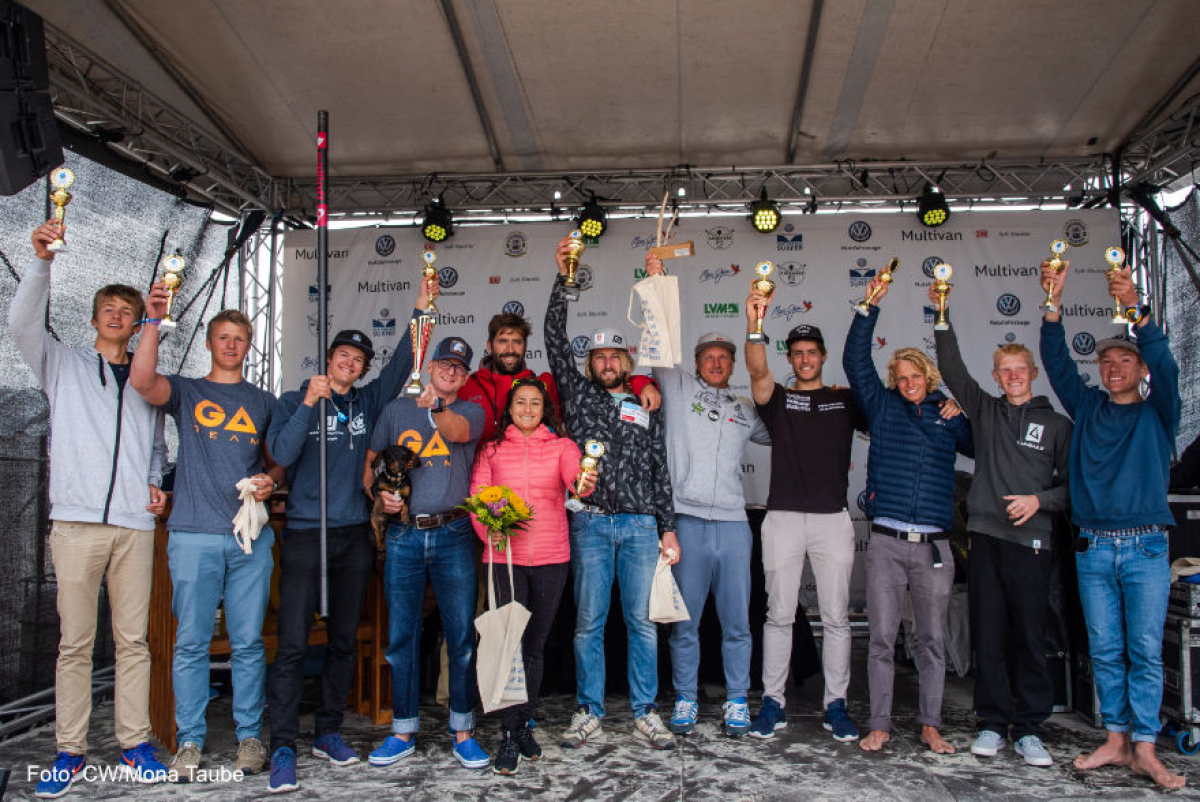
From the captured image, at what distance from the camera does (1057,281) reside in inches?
143

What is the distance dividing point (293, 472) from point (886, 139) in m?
4.88

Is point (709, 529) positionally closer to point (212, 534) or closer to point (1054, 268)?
point (1054, 268)

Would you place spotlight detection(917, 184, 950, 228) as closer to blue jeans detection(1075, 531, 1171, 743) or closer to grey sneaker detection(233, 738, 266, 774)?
blue jeans detection(1075, 531, 1171, 743)

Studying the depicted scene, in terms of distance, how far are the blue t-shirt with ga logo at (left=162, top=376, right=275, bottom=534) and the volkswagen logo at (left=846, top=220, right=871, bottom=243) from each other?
4942 mm

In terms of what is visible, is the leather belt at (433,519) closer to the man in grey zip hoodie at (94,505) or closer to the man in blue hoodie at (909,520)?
the man in grey zip hoodie at (94,505)

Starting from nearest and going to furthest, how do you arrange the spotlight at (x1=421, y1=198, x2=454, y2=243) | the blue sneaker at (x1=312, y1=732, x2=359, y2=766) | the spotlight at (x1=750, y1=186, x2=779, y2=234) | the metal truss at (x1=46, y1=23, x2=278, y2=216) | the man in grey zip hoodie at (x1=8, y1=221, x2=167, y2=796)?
the man in grey zip hoodie at (x1=8, y1=221, x2=167, y2=796) → the blue sneaker at (x1=312, y1=732, x2=359, y2=766) → the metal truss at (x1=46, y1=23, x2=278, y2=216) → the spotlight at (x1=750, y1=186, x2=779, y2=234) → the spotlight at (x1=421, y1=198, x2=454, y2=243)

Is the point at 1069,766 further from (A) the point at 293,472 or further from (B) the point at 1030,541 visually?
(A) the point at 293,472

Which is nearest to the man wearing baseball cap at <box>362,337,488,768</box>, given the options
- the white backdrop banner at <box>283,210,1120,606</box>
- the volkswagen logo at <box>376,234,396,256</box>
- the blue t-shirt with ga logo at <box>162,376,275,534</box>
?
the blue t-shirt with ga logo at <box>162,376,275,534</box>

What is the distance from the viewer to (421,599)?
3.53 m

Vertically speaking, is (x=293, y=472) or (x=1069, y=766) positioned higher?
(x=293, y=472)

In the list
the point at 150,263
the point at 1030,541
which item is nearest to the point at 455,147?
the point at 150,263

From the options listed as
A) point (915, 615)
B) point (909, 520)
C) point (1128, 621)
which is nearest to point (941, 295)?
point (909, 520)

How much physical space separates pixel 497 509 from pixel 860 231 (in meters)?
4.60

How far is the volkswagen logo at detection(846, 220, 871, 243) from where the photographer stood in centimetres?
675
